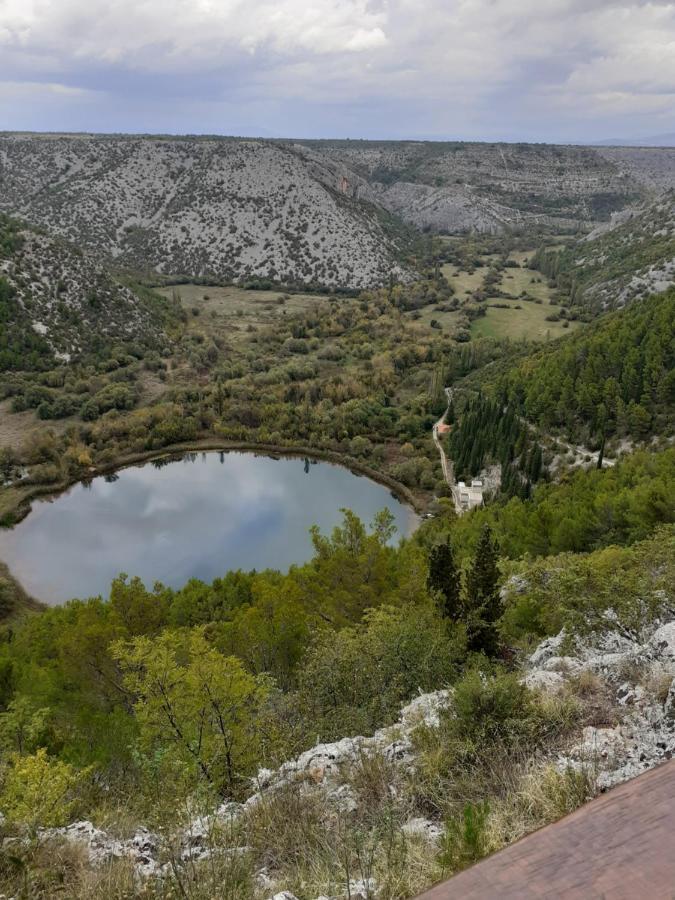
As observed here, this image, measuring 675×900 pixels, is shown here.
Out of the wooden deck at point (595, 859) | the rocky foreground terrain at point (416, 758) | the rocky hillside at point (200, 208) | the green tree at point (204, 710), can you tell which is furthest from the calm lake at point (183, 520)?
the rocky hillside at point (200, 208)

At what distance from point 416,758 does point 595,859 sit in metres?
5.90

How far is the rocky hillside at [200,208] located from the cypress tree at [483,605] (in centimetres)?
9519

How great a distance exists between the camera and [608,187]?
173250 mm

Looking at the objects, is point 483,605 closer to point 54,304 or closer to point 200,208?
point 54,304

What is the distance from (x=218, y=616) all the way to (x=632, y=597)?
16522 mm

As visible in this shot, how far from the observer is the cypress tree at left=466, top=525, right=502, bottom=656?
1291 centimetres

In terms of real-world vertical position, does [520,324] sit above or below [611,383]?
above

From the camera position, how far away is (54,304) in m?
65.8

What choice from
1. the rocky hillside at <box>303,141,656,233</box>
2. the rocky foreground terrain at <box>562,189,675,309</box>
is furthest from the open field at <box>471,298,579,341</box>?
the rocky hillside at <box>303,141,656,233</box>

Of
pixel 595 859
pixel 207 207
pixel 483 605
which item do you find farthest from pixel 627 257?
pixel 595 859

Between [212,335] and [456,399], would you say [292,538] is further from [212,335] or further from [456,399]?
[212,335]

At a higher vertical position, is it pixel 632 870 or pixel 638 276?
pixel 638 276

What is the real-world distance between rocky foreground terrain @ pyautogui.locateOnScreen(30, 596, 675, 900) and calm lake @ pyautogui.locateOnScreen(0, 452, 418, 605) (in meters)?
30.1

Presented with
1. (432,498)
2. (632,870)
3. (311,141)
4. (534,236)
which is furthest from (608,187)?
(632,870)
